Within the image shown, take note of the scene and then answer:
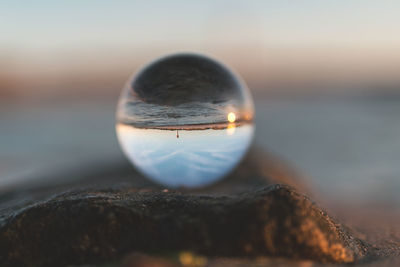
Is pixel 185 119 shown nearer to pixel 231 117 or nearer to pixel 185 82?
pixel 185 82

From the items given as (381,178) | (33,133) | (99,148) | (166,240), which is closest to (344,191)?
(381,178)

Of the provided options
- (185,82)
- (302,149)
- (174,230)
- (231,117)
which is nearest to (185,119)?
(185,82)

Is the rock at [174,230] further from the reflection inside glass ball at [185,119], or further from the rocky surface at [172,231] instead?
the reflection inside glass ball at [185,119]

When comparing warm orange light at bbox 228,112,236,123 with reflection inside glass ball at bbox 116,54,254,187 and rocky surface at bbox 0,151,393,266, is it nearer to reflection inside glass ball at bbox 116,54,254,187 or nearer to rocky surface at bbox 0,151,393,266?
reflection inside glass ball at bbox 116,54,254,187

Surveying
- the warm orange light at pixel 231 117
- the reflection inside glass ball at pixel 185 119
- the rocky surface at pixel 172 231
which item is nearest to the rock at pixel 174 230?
the rocky surface at pixel 172 231

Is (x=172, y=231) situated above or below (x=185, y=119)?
below

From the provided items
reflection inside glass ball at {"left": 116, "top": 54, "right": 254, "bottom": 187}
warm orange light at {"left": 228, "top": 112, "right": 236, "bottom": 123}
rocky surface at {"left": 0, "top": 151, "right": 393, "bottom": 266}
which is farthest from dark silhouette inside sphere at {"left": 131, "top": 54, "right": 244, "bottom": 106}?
rocky surface at {"left": 0, "top": 151, "right": 393, "bottom": 266}
